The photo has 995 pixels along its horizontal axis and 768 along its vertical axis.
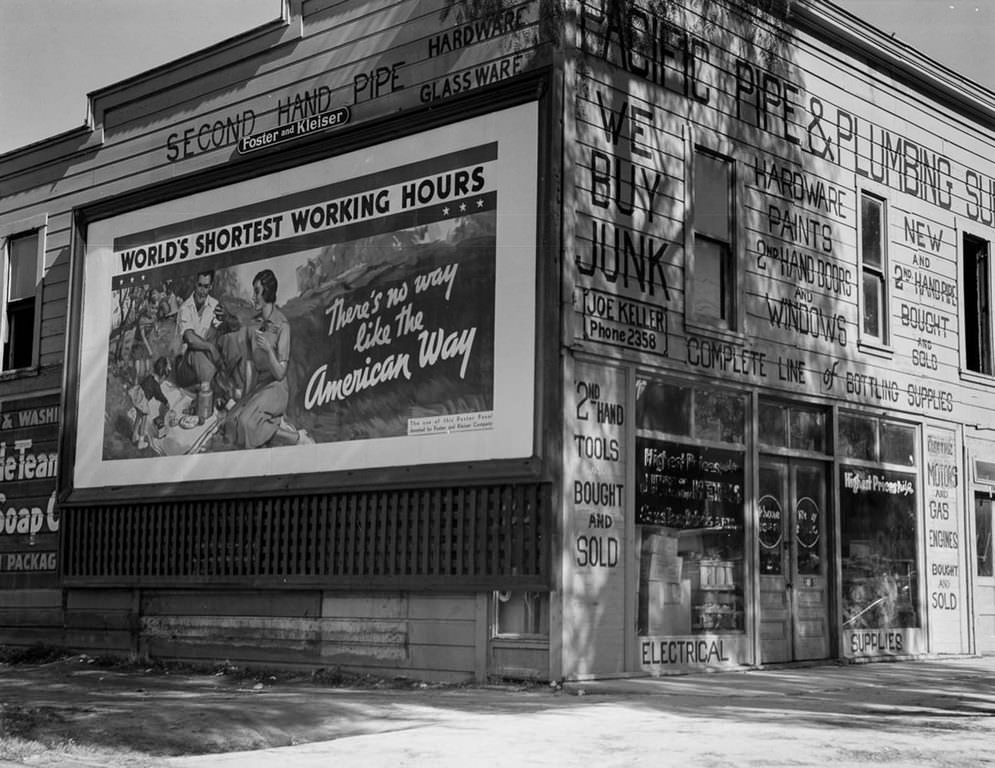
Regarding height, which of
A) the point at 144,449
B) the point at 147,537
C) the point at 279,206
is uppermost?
the point at 279,206

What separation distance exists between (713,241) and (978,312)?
611 cm

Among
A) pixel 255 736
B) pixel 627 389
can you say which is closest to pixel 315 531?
pixel 627 389

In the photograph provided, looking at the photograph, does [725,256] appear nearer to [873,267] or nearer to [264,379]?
[873,267]

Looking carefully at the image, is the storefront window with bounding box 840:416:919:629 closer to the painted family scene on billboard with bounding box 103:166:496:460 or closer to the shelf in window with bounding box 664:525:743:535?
the shelf in window with bounding box 664:525:743:535

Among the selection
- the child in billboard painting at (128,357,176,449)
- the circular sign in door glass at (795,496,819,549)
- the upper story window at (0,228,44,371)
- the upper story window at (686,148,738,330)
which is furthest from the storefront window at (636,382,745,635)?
the upper story window at (0,228,44,371)

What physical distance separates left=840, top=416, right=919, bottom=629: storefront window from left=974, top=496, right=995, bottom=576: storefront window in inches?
73.0

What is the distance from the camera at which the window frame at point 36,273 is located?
19.6 metres

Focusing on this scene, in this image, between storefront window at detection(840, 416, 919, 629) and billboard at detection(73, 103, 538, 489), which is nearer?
billboard at detection(73, 103, 538, 489)

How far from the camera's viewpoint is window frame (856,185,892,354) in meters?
17.1

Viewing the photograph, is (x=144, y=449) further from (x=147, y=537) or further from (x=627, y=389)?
(x=627, y=389)

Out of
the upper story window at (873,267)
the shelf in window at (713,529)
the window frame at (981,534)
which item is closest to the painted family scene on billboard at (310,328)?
the shelf in window at (713,529)

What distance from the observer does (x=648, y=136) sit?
47.3ft

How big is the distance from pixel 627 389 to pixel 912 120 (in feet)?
23.9

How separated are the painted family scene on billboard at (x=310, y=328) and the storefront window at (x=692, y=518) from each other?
73.9 inches
